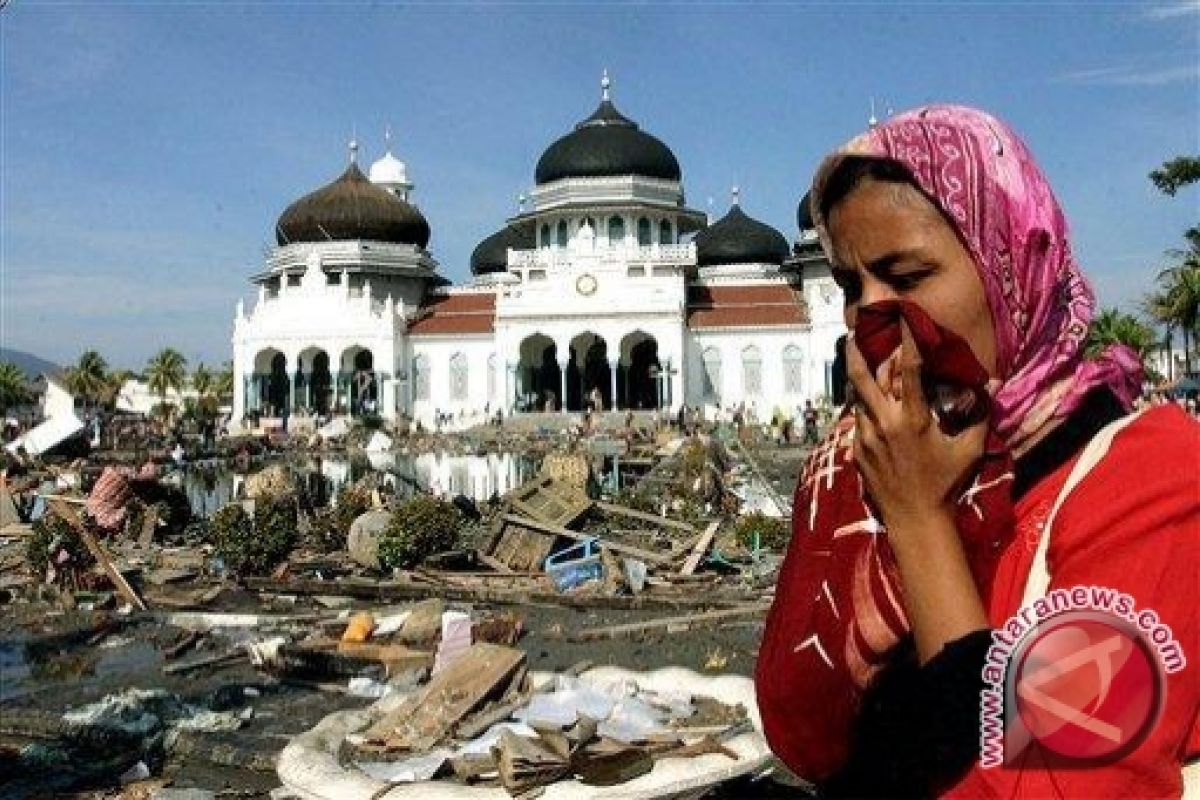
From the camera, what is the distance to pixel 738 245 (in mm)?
53438

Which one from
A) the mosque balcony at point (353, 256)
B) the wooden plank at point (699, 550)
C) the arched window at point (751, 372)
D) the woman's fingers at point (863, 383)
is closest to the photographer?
the woman's fingers at point (863, 383)

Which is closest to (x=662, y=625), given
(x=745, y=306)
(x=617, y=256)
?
(x=617, y=256)

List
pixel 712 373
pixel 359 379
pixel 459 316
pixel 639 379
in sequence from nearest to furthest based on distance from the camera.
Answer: pixel 712 373 → pixel 359 379 → pixel 459 316 → pixel 639 379

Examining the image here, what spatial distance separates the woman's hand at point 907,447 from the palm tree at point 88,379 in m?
64.0

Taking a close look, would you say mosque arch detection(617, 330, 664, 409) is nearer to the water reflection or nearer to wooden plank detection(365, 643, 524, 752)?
the water reflection

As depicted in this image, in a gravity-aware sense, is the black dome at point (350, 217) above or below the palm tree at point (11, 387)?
above

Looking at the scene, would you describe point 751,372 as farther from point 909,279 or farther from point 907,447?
point 907,447

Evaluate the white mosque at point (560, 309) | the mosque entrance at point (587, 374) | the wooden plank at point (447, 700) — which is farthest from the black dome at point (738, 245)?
the wooden plank at point (447, 700)

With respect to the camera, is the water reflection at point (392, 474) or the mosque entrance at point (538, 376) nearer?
the water reflection at point (392, 474)

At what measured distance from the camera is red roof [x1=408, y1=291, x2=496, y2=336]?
4866 centimetres

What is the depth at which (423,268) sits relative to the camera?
53500 millimetres

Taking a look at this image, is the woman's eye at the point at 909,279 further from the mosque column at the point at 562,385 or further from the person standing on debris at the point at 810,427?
the mosque column at the point at 562,385

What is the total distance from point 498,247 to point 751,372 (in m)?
17.7

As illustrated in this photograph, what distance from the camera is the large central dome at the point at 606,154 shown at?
1945 inches
